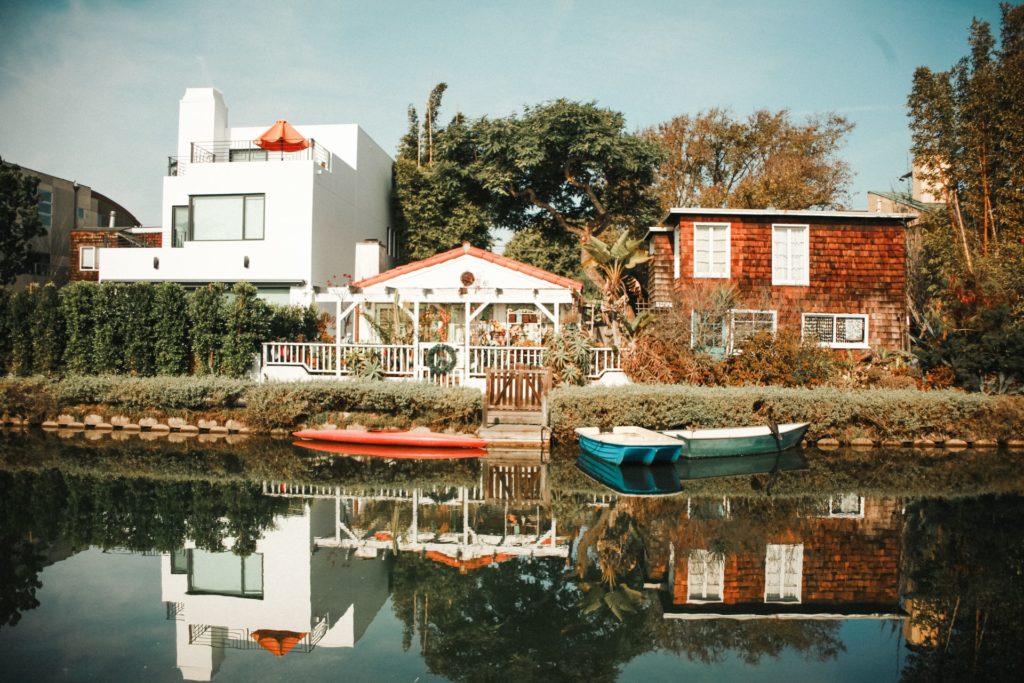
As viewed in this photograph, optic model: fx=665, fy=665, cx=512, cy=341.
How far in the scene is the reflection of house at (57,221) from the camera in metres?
31.2

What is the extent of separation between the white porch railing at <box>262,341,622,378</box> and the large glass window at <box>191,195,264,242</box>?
5.40 meters

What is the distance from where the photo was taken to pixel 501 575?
722 cm

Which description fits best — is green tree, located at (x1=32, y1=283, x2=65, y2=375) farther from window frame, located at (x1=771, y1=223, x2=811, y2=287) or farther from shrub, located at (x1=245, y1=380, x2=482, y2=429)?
window frame, located at (x1=771, y1=223, x2=811, y2=287)

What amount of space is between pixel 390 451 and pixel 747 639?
32.9ft

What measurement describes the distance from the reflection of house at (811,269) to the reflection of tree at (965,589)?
1150cm

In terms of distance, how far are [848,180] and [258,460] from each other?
34.2m

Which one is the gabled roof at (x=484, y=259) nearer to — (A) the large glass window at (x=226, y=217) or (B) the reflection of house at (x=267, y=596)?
(A) the large glass window at (x=226, y=217)

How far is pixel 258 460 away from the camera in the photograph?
13289 mm

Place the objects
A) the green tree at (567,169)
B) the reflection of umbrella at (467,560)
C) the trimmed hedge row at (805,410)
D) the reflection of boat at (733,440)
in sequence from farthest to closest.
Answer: the green tree at (567,169)
the trimmed hedge row at (805,410)
the reflection of boat at (733,440)
the reflection of umbrella at (467,560)

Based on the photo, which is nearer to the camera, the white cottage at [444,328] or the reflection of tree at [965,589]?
the reflection of tree at [965,589]

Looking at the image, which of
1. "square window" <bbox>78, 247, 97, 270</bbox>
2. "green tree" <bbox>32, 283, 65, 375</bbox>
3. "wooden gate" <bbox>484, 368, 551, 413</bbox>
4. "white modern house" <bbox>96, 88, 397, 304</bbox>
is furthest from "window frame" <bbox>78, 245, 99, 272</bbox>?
"wooden gate" <bbox>484, 368, 551, 413</bbox>

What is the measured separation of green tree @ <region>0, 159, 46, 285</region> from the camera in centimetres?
2778

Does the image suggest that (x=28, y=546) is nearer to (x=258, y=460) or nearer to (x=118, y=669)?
(x=118, y=669)

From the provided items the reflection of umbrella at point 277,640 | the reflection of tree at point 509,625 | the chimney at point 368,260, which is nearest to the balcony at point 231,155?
the chimney at point 368,260
